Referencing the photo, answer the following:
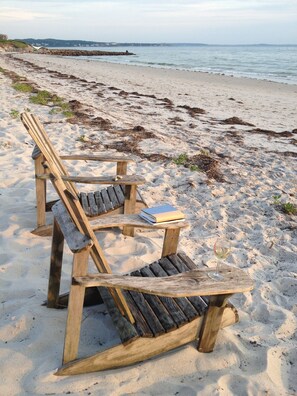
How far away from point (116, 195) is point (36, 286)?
1598 mm

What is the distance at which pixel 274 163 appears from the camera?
743cm

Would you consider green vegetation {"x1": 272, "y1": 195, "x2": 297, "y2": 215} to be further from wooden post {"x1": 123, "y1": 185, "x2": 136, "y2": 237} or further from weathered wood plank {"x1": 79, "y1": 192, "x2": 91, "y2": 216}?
weathered wood plank {"x1": 79, "y1": 192, "x2": 91, "y2": 216}

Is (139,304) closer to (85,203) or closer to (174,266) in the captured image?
(174,266)

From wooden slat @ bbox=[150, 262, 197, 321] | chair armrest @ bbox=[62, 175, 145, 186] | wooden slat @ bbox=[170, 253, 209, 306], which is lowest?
wooden slat @ bbox=[150, 262, 197, 321]

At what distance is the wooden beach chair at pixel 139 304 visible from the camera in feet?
7.16

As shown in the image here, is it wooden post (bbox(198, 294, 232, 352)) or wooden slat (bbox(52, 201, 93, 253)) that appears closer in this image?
wooden slat (bbox(52, 201, 93, 253))

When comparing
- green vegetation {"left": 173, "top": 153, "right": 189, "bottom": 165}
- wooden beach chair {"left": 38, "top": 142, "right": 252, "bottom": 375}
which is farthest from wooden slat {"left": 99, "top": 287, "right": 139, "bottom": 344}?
green vegetation {"left": 173, "top": 153, "right": 189, "bottom": 165}

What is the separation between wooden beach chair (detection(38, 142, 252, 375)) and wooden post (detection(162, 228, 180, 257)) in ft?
0.58

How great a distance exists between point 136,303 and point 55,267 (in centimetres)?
67

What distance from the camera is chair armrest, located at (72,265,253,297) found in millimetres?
2121

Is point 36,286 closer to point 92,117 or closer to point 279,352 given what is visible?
point 279,352

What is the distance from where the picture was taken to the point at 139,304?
273cm

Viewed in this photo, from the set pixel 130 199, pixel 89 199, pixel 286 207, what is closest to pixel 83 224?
pixel 130 199

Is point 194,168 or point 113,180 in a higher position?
point 113,180
